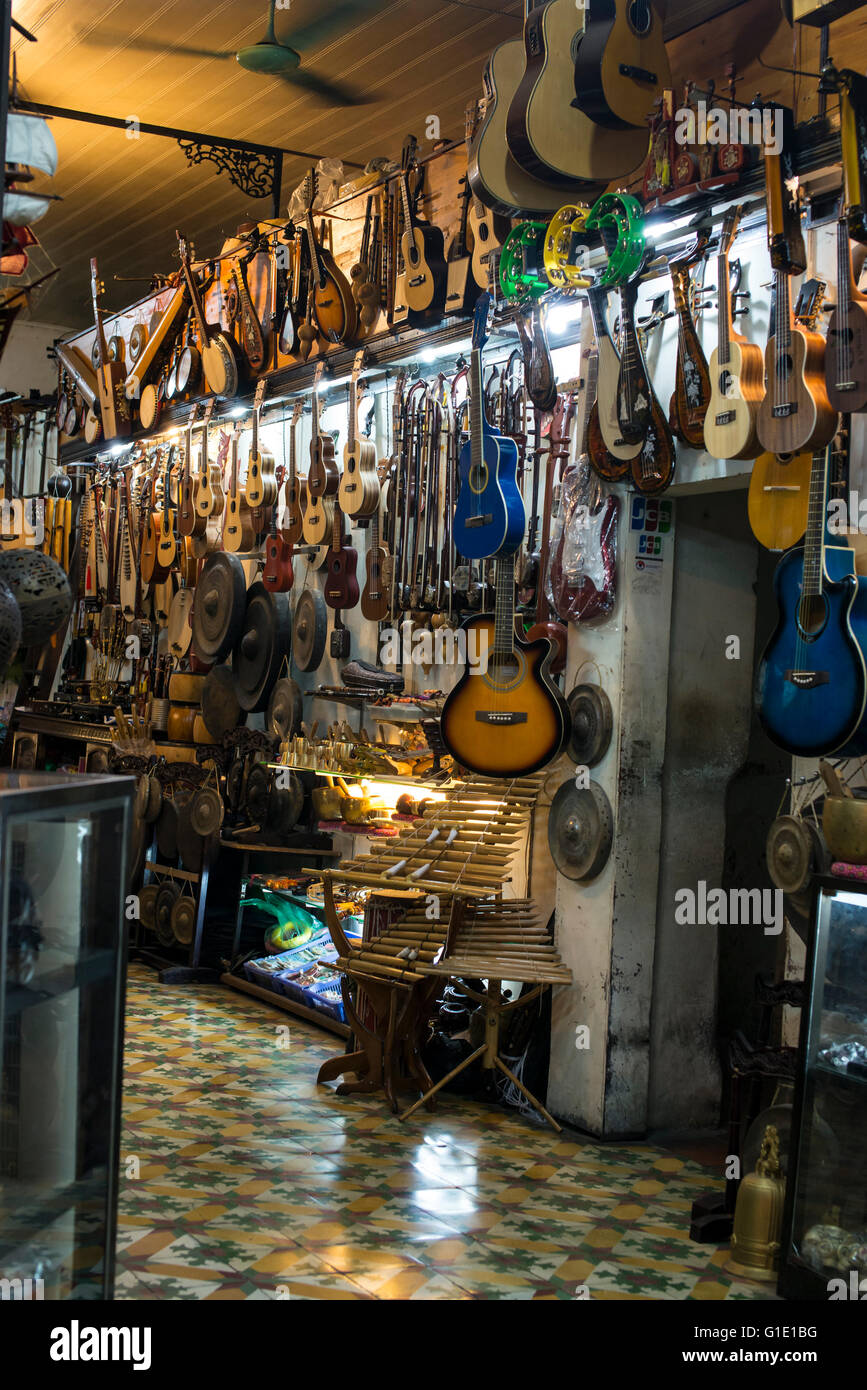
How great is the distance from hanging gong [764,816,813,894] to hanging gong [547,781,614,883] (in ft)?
3.62

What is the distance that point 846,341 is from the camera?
3889mm

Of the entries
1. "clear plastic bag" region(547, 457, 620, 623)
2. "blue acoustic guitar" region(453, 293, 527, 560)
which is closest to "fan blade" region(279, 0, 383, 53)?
"blue acoustic guitar" region(453, 293, 527, 560)

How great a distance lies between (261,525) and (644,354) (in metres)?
3.36

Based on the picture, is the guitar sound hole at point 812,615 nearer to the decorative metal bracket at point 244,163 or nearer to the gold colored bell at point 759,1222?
the gold colored bell at point 759,1222

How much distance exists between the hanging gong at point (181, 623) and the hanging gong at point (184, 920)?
6.77ft

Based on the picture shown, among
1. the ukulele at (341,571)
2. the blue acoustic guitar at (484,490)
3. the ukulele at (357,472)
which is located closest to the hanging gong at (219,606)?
the ukulele at (341,571)

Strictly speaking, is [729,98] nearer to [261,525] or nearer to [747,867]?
[747,867]

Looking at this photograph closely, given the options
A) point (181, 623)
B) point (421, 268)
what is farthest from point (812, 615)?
point (181, 623)

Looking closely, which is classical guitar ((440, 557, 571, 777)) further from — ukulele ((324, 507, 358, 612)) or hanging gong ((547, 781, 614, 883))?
ukulele ((324, 507, 358, 612))

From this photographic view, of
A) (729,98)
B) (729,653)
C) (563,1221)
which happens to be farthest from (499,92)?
(563,1221)

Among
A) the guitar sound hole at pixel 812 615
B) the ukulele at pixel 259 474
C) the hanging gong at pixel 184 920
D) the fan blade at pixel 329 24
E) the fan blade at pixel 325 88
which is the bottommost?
the hanging gong at pixel 184 920

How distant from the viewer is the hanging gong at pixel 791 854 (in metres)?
4.16

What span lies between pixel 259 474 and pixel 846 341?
4.46 meters

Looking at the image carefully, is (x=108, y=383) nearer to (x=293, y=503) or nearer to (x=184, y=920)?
(x=293, y=503)
